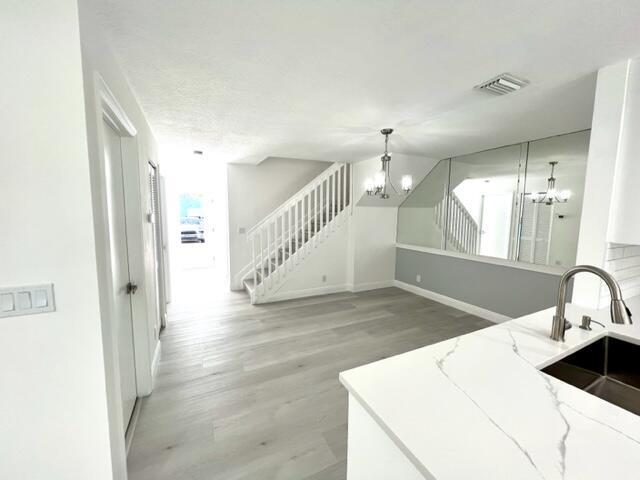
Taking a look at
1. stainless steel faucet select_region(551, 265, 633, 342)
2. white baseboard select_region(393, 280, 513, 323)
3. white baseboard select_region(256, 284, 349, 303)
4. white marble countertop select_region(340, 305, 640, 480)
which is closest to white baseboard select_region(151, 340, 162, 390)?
white baseboard select_region(256, 284, 349, 303)

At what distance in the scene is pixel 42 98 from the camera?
3.08 feet

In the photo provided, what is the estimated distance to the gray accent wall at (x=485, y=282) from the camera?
3.23 m

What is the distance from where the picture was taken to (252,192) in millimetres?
5121

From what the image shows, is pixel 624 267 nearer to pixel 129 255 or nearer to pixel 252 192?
pixel 129 255

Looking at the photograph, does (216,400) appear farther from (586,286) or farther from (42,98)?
(586,286)

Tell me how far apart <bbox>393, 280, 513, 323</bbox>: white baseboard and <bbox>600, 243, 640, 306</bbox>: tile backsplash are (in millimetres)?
1761

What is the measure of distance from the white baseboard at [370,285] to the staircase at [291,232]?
1109 mm

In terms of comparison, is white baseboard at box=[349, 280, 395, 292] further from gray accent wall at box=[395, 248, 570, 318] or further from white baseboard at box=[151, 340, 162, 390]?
white baseboard at box=[151, 340, 162, 390]

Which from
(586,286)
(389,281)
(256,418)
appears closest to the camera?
(586,286)

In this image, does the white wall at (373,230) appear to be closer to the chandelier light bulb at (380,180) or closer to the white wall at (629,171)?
the chandelier light bulb at (380,180)

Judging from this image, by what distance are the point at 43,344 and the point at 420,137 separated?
354 centimetres

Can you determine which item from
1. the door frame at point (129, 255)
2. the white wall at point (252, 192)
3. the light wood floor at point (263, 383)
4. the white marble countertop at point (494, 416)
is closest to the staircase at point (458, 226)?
the light wood floor at point (263, 383)

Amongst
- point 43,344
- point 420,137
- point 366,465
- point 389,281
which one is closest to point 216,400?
point 43,344

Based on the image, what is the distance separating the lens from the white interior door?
1.69 metres
